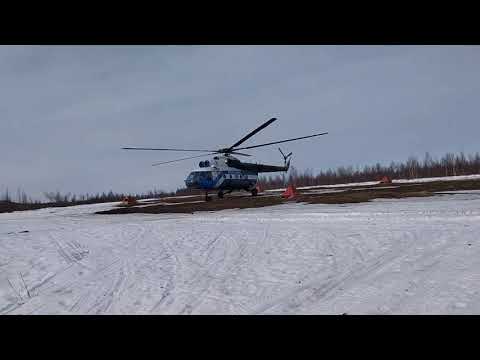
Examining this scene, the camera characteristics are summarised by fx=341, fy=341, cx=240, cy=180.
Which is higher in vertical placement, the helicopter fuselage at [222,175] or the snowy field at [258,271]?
the helicopter fuselage at [222,175]

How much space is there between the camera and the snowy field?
3.80 m

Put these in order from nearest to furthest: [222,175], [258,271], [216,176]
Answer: [258,271] → [216,176] → [222,175]

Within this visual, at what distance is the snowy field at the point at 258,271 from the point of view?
3.80 m

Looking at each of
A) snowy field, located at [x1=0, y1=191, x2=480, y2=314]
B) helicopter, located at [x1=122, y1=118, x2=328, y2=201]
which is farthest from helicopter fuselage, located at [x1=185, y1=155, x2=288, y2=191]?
snowy field, located at [x1=0, y1=191, x2=480, y2=314]

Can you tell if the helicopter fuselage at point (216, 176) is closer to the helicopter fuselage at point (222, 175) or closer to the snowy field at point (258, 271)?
the helicopter fuselage at point (222, 175)

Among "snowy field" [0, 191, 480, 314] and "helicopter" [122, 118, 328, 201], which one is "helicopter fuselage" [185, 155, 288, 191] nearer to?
"helicopter" [122, 118, 328, 201]

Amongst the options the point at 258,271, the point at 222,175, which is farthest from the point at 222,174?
the point at 258,271

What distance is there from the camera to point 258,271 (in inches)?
207

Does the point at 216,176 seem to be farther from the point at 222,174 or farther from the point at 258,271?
the point at 258,271

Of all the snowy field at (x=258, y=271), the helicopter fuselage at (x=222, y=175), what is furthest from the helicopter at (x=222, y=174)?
the snowy field at (x=258, y=271)

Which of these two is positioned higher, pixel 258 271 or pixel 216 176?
pixel 216 176

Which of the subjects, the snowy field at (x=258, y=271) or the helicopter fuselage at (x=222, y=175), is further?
the helicopter fuselage at (x=222, y=175)
